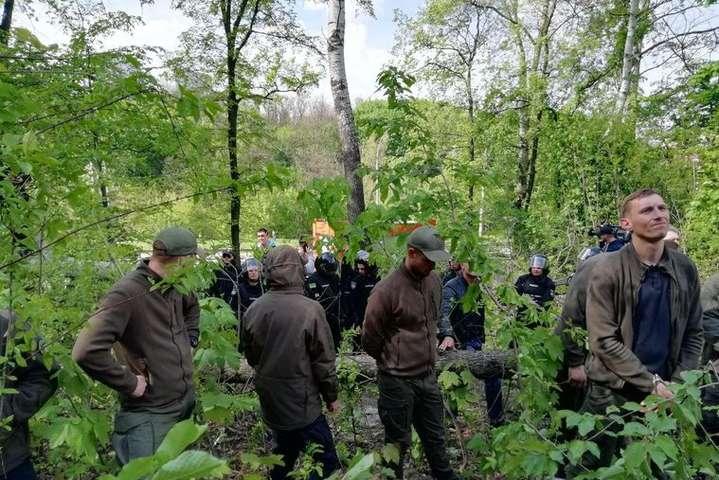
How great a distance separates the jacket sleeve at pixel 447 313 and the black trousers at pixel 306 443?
1649mm

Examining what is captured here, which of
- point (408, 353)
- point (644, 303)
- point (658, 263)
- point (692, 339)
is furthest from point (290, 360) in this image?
point (692, 339)

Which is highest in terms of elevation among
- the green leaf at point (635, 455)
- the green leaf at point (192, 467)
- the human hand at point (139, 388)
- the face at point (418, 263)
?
the green leaf at point (192, 467)

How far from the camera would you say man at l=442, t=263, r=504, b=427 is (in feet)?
15.9

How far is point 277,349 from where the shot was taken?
3328 mm

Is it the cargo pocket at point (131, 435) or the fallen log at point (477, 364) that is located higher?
the cargo pocket at point (131, 435)

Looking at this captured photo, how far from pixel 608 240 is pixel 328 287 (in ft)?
13.2

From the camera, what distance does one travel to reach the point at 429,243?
3391mm

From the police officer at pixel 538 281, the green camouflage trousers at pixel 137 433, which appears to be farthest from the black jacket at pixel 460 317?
the green camouflage trousers at pixel 137 433

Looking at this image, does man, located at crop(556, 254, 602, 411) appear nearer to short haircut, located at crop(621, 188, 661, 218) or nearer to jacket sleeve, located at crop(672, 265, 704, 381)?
short haircut, located at crop(621, 188, 661, 218)

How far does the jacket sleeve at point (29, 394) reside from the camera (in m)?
2.40

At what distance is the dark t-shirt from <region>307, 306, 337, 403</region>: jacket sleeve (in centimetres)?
181

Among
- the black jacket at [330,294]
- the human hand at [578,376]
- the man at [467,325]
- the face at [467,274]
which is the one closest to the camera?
the human hand at [578,376]

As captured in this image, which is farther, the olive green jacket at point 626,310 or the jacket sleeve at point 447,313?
the jacket sleeve at point 447,313

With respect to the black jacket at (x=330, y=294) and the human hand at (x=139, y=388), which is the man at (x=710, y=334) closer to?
the human hand at (x=139, y=388)
